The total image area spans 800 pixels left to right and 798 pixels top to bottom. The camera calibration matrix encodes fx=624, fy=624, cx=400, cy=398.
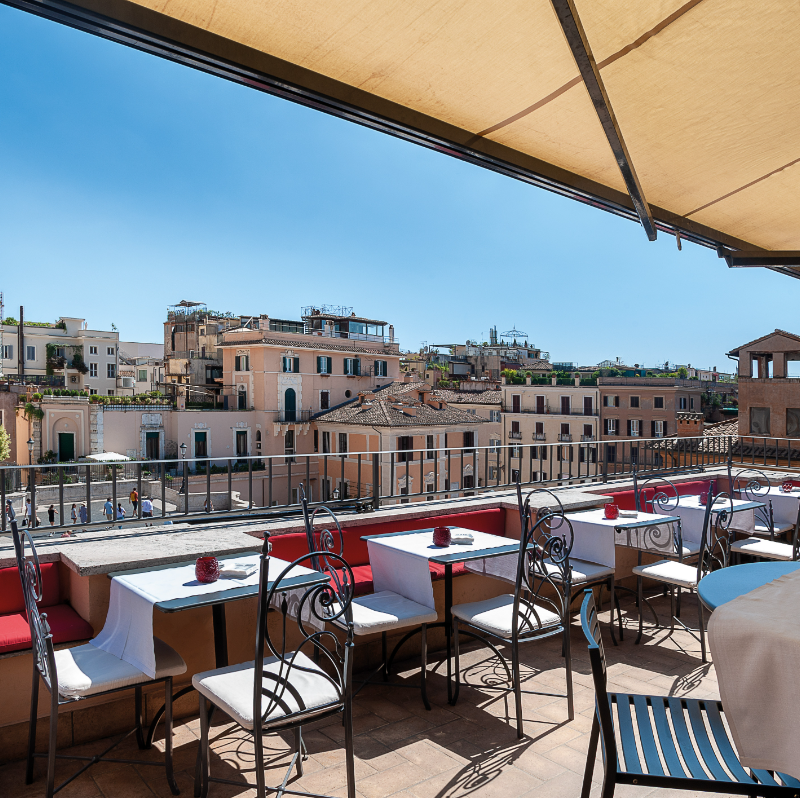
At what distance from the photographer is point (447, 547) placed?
3854 millimetres

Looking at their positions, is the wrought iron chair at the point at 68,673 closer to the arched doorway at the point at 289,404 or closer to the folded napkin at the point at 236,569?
the folded napkin at the point at 236,569

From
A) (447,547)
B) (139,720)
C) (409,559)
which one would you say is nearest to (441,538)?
(447,547)

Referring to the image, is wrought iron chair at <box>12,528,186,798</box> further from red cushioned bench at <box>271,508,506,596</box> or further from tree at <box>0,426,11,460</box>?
tree at <box>0,426,11,460</box>

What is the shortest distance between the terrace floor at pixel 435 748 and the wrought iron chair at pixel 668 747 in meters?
0.82

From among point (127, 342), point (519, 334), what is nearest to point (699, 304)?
point (519, 334)

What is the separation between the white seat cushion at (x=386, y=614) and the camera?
3328 millimetres

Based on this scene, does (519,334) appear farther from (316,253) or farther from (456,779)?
(456,779)

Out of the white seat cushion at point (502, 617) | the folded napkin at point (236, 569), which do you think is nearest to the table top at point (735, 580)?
the white seat cushion at point (502, 617)

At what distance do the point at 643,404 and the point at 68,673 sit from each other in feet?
144

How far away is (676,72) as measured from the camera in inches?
85.0

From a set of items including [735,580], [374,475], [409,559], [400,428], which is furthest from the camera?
[400,428]

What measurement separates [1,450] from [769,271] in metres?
37.8

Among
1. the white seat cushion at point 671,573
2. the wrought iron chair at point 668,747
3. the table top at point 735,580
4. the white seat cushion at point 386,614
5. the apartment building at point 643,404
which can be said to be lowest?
the white seat cushion at point 671,573

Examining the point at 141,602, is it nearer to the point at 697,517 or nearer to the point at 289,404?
the point at 697,517
